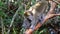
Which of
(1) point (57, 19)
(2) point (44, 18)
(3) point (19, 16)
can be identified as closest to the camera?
(2) point (44, 18)

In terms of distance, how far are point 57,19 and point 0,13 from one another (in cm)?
44

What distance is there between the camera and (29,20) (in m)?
0.95

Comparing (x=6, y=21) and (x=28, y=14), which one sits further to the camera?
(x=6, y=21)

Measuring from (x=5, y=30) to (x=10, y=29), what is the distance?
0.13ft

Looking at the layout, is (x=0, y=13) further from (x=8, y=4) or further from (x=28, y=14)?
(x=28, y=14)

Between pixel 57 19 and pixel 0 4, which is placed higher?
pixel 0 4

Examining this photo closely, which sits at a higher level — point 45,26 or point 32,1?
point 32,1

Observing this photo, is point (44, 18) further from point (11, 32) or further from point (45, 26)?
point (11, 32)

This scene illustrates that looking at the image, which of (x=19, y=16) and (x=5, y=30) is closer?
(x=5, y=30)

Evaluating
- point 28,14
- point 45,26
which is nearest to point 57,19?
point 45,26

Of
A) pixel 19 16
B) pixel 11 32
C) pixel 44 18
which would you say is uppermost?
pixel 44 18

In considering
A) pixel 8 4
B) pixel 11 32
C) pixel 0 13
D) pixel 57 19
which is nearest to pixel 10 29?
pixel 11 32

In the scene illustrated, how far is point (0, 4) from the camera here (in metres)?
1.23

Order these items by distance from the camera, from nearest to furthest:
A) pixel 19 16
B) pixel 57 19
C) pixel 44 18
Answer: pixel 44 18
pixel 57 19
pixel 19 16
